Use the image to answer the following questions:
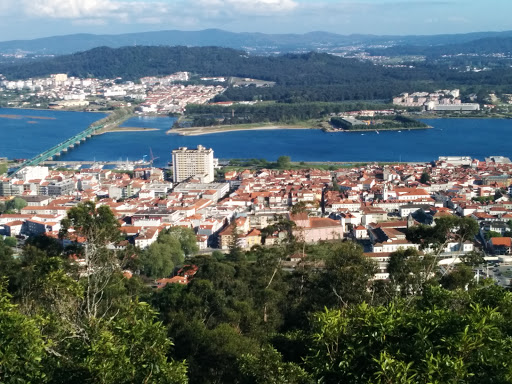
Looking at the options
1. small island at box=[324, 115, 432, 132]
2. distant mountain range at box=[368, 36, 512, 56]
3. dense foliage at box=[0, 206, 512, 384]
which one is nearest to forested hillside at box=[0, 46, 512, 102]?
small island at box=[324, 115, 432, 132]

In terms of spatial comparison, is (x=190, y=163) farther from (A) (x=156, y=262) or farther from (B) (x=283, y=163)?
(A) (x=156, y=262)

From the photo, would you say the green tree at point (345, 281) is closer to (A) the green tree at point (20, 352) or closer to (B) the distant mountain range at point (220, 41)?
(A) the green tree at point (20, 352)

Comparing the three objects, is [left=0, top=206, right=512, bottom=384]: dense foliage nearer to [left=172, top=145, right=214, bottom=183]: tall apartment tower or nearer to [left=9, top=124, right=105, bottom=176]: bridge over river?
[left=172, top=145, right=214, bottom=183]: tall apartment tower

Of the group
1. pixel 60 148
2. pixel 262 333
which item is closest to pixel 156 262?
pixel 262 333

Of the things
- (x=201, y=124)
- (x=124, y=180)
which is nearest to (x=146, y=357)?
(x=124, y=180)

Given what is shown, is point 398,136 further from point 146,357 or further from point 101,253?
point 146,357

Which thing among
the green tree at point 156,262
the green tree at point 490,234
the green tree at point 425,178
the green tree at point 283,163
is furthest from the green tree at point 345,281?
the green tree at point 283,163
